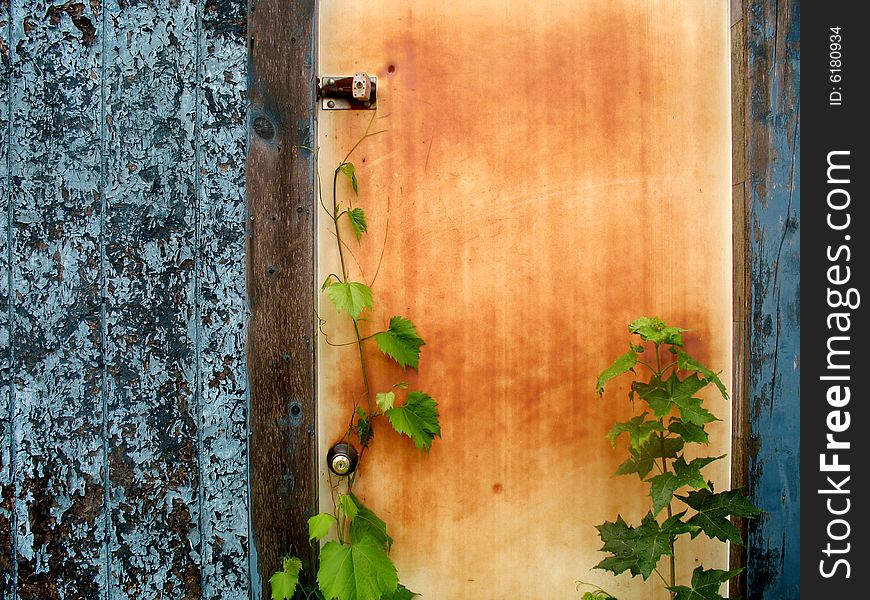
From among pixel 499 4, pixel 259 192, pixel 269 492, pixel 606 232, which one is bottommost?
pixel 269 492

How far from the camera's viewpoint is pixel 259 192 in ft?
5.86

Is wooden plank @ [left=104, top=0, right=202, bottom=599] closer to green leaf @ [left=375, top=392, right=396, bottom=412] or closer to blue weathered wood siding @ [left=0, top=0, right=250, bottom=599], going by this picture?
blue weathered wood siding @ [left=0, top=0, right=250, bottom=599]

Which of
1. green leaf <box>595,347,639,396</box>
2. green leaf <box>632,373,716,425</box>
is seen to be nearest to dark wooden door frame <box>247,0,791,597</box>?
green leaf <box>632,373,716,425</box>

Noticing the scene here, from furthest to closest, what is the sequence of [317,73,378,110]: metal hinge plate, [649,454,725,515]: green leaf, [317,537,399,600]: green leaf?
[317,73,378,110]: metal hinge plate → [317,537,399,600]: green leaf → [649,454,725,515]: green leaf

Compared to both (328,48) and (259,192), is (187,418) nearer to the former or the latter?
(259,192)

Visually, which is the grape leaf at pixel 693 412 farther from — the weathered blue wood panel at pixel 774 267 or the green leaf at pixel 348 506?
the green leaf at pixel 348 506

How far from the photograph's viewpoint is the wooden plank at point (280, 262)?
1.79 m

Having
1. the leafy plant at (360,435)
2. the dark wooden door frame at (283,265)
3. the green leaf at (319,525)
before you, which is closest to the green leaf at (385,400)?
the leafy plant at (360,435)

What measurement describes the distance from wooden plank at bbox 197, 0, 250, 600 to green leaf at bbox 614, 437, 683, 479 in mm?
1134

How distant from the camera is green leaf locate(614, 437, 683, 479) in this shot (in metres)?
1.66

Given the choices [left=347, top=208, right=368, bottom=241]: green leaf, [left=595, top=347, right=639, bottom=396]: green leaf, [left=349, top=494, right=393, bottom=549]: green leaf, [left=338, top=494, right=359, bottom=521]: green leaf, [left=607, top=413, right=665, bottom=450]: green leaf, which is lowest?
[left=349, top=494, right=393, bottom=549]: green leaf

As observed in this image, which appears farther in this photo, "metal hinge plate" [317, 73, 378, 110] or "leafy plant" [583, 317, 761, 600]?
"metal hinge plate" [317, 73, 378, 110]

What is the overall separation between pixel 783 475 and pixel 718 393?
307 mm
